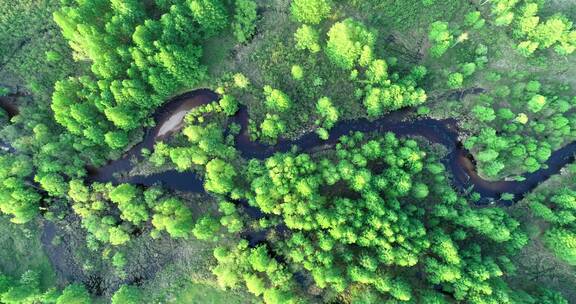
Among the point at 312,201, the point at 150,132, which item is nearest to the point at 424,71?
the point at 312,201

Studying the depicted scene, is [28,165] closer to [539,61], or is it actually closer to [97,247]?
[97,247]

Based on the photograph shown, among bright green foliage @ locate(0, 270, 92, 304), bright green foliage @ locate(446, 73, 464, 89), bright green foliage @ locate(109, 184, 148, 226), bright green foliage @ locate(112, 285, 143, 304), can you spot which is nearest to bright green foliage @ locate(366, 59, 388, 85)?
bright green foliage @ locate(446, 73, 464, 89)

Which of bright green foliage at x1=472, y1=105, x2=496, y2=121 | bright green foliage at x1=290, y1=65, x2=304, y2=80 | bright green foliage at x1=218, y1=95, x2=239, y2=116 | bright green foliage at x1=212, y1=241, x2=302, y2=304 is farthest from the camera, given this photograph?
bright green foliage at x1=218, y1=95, x2=239, y2=116

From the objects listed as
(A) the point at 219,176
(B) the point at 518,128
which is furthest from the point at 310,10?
(B) the point at 518,128

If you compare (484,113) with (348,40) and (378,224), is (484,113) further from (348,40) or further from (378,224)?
(378,224)

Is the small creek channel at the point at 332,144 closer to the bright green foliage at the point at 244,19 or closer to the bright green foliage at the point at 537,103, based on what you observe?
the bright green foliage at the point at 537,103

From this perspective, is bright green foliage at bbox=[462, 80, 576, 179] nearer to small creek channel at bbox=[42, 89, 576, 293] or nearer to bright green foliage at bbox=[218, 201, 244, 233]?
small creek channel at bbox=[42, 89, 576, 293]

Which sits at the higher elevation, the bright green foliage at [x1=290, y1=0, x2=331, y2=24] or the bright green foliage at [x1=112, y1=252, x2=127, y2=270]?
the bright green foliage at [x1=290, y1=0, x2=331, y2=24]
